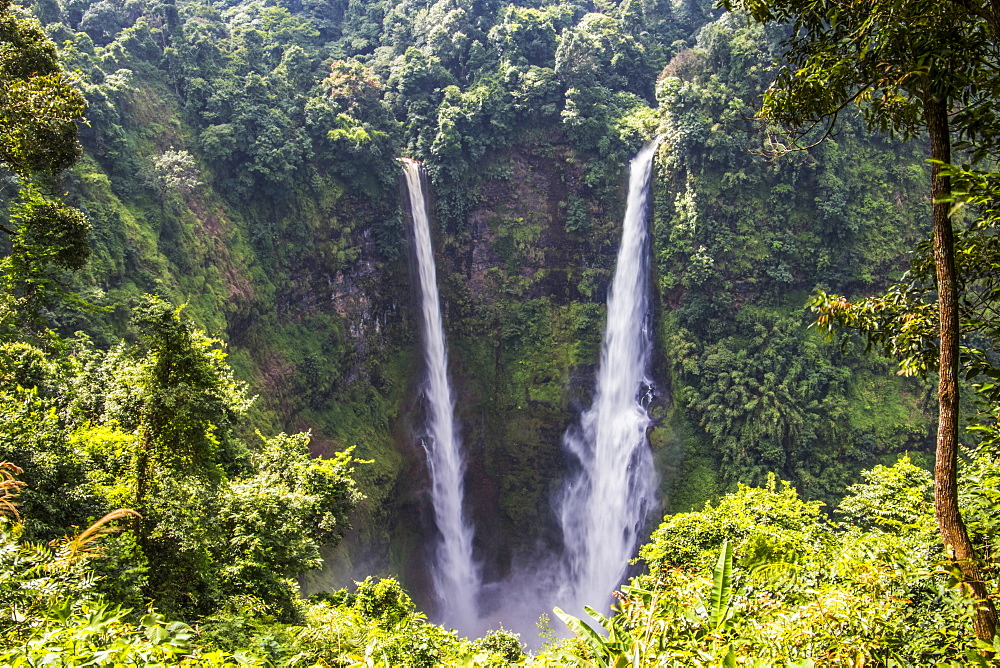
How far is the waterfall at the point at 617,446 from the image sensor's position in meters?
24.0

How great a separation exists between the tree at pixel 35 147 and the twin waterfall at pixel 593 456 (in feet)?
56.3

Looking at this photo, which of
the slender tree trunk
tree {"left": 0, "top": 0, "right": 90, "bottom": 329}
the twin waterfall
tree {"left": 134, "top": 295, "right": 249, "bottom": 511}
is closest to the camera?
the slender tree trunk

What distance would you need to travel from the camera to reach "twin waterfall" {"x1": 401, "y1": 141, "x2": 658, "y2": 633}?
24.1 metres

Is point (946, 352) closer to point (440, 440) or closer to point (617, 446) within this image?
point (617, 446)

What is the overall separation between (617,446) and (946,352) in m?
21.4

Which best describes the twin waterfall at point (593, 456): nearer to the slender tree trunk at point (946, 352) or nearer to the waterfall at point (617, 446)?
the waterfall at point (617, 446)

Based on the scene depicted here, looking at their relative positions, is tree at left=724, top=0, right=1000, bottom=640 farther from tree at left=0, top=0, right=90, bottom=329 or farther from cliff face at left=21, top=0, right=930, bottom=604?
cliff face at left=21, top=0, right=930, bottom=604

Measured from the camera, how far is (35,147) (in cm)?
824

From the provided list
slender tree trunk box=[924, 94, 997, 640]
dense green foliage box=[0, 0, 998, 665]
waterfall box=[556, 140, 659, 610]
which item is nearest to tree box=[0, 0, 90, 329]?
dense green foliage box=[0, 0, 998, 665]

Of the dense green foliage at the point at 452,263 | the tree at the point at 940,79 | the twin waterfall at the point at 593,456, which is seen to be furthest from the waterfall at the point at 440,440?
the tree at the point at 940,79

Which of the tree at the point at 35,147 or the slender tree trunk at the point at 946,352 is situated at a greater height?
the tree at the point at 35,147

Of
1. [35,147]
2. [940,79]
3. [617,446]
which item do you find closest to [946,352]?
[940,79]

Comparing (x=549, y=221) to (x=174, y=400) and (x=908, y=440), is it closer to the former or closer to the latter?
(x=908, y=440)

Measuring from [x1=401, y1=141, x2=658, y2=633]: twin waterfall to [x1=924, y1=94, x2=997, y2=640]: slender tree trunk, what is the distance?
67.9 ft
